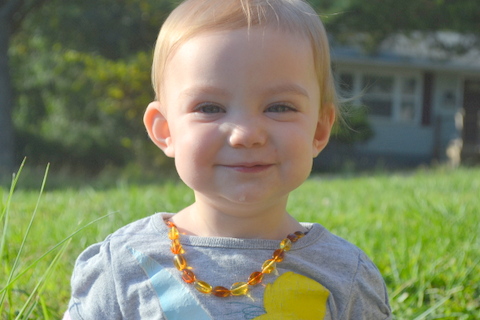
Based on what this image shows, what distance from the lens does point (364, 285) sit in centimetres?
183

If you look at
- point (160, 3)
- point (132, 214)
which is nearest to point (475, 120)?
point (160, 3)

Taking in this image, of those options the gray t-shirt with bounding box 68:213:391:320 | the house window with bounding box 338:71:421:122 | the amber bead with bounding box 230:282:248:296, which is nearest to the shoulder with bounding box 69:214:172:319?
the gray t-shirt with bounding box 68:213:391:320

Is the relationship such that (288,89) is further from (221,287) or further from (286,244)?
(221,287)

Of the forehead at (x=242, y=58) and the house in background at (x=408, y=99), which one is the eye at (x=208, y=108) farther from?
the house in background at (x=408, y=99)

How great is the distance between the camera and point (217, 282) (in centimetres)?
171

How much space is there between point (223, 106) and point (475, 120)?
1649 cm

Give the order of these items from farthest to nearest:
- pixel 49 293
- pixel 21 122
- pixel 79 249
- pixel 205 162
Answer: pixel 21 122, pixel 79 249, pixel 49 293, pixel 205 162

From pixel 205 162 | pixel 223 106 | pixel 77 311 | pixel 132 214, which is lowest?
pixel 132 214

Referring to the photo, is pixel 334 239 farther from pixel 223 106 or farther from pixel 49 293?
pixel 49 293

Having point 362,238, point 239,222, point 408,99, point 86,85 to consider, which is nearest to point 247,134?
point 239,222

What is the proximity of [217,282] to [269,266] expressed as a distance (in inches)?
6.0

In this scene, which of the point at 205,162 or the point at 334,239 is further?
the point at 334,239

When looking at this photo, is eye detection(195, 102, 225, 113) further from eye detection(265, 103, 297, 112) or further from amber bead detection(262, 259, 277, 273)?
amber bead detection(262, 259, 277, 273)

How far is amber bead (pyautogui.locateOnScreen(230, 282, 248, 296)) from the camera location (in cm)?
169
